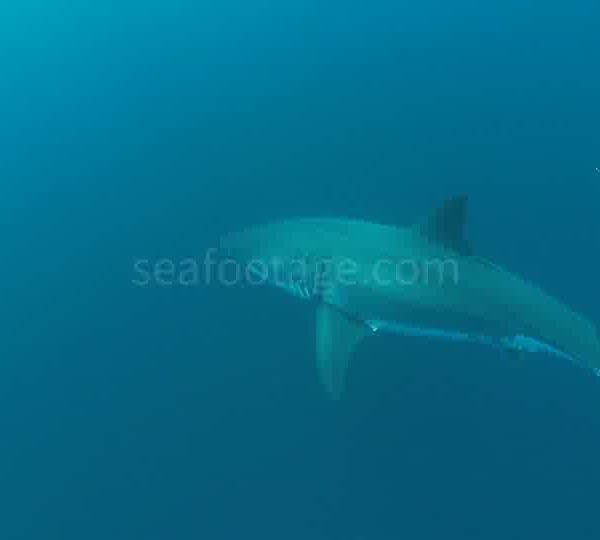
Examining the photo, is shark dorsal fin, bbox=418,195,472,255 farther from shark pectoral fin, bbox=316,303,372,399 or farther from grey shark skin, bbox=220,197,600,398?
shark pectoral fin, bbox=316,303,372,399

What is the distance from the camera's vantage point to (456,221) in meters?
3.97

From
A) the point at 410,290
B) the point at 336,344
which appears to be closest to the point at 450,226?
the point at 410,290

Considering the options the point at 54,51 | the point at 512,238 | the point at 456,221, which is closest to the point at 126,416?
the point at 456,221

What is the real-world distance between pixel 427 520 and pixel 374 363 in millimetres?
1258

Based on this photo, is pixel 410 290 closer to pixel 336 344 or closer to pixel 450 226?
pixel 450 226

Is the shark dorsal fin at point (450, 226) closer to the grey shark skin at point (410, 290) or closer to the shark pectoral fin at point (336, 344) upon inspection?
the grey shark skin at point (410, 290)

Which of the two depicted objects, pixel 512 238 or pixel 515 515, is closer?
pixel 515 515

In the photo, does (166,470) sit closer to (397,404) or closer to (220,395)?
(220,395)

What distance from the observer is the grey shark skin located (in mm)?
3895

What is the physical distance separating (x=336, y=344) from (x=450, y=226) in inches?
47.0

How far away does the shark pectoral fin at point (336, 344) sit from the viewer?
444 centimetres

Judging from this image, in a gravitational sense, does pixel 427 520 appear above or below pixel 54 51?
below

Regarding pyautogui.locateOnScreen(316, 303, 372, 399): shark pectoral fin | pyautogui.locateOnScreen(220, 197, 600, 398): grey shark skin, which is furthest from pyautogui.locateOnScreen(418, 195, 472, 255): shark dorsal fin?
pyautogui.locateOnScreen(316, 303, 372, 399): shark pectoral fin

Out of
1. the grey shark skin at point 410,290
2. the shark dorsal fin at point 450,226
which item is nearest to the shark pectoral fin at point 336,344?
the grey shark skin at point 410,290
